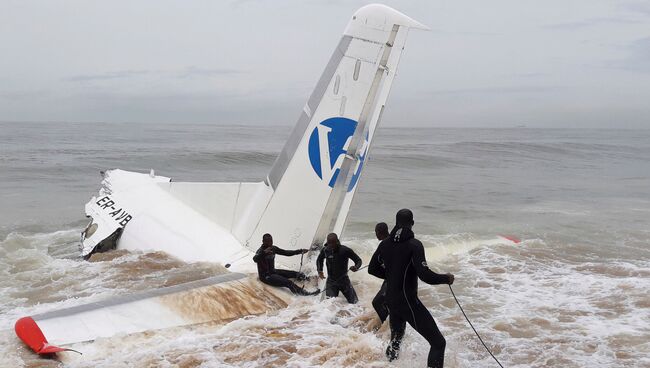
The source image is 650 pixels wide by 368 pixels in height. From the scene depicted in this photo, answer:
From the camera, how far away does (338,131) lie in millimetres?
6840

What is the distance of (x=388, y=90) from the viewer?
267 inches

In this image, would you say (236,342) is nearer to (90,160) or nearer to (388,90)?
(388,90)

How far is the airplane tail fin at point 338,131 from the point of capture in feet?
21.9

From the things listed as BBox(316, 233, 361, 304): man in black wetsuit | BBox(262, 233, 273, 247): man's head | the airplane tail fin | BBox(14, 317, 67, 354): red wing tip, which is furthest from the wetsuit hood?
BBox(14, 317, 67, 354): red wing tip

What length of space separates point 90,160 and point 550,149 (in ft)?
128

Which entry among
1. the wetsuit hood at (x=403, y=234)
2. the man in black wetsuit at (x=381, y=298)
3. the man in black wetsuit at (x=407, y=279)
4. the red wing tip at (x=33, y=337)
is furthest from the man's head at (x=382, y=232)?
the red wing tip at (x=33, y=337)

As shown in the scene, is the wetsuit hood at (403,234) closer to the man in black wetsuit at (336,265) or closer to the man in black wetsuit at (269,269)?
the man in black wetsuit at (336,265)

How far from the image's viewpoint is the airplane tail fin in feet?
21.9

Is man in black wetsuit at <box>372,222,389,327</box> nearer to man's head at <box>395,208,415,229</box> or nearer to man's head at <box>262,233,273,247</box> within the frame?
man's head at <box>395,208,415,229</box>

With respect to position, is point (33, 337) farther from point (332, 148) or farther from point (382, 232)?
point (332, 148)

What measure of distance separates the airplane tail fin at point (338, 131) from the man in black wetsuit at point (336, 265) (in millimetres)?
532

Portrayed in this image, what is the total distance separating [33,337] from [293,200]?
11.1 ft

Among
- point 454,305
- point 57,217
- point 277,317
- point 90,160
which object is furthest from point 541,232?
point 90,160

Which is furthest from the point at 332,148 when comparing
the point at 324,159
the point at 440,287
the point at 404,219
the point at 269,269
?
the point at 440,287
